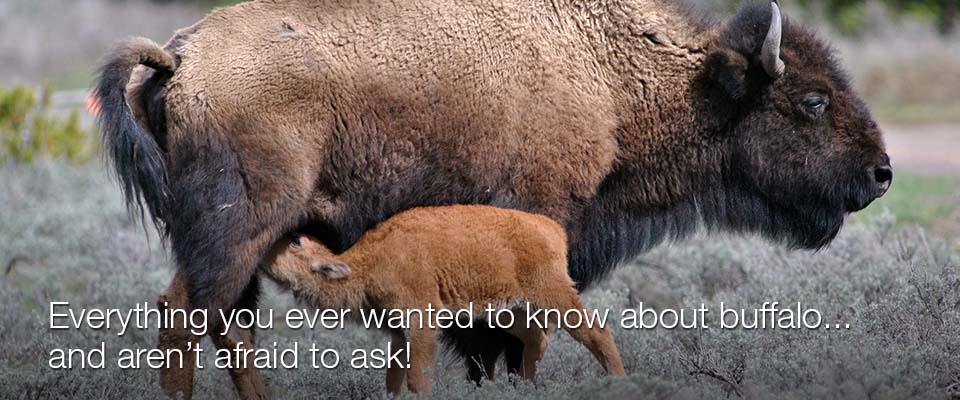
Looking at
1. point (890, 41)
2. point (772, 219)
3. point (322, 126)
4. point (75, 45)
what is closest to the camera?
point (322, 126)

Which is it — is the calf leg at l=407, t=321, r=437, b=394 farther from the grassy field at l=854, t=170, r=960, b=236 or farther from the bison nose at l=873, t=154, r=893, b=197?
the grassy field at l=854, t=170, r=960, b=236

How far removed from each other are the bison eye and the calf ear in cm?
238

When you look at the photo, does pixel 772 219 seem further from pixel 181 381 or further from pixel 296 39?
pixel 181 381

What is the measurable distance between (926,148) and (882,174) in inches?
362

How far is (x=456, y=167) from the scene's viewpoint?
5.64m

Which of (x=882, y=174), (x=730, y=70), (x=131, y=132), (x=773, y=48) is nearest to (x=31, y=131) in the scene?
(x=131, y=132)

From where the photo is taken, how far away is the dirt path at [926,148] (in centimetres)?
1337

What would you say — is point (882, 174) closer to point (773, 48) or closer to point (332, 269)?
point (773, 48)

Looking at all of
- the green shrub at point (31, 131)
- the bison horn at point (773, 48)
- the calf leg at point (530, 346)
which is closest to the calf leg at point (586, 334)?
the calf leg at point (530, 346)

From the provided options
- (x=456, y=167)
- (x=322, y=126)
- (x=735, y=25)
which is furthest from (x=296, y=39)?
(x=735, y=25)

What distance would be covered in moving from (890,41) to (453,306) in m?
17.0

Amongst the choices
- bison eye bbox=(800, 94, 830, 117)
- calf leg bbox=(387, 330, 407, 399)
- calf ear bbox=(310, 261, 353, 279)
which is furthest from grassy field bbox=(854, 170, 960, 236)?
calf ear bbox=(310, 261, 353, 279)

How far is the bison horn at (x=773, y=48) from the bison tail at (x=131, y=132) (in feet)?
8.84

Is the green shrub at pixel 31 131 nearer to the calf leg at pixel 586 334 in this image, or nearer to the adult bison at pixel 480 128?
the adult bison at pixel 480 128
